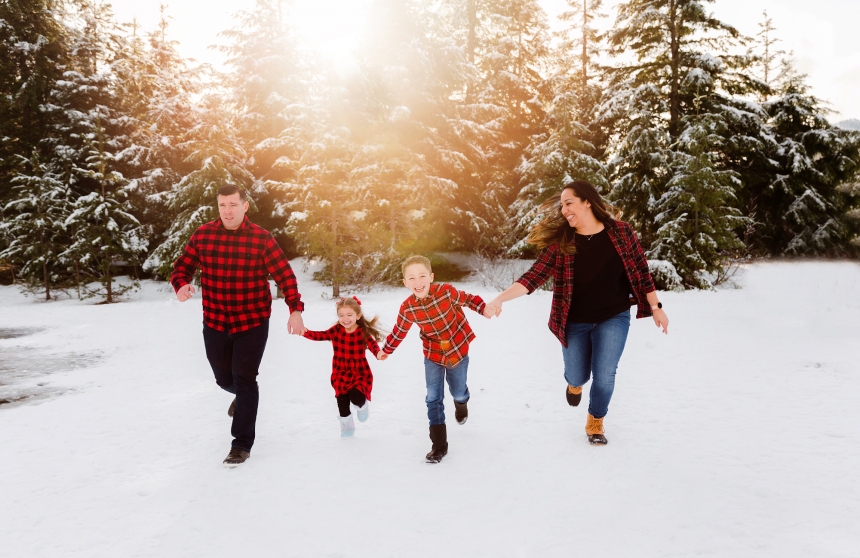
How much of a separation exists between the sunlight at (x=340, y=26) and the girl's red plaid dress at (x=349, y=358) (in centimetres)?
1627

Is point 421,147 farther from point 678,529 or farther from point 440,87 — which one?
point 678,529

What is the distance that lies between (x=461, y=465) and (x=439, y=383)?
0.66 metres

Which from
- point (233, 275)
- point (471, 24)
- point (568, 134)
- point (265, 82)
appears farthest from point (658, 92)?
point (233, 275)

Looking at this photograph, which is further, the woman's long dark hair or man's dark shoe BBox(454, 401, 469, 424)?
man's dark shoe BBox(454, 401, 469, 424)

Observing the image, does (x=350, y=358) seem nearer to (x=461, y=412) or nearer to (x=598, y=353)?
(x=461, y=412)

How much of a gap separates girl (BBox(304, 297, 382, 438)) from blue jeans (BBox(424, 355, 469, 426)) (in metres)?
0.64

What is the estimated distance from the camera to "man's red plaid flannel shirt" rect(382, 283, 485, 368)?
14.0 feet

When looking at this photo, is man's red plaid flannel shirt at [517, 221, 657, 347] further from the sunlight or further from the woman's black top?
the sunlight

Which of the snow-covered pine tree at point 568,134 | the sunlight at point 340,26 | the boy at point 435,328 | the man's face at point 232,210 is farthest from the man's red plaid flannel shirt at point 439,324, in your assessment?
the sunlight at point 340,26

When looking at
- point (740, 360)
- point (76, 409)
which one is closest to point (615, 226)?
point (740, 360)

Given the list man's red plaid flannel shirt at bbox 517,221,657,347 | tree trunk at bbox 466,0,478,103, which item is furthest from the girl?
tree trunk at bbox 466,0,478,103

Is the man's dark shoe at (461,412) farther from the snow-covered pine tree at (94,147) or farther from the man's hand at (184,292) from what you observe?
the snow-covered pine tree at (94,147)

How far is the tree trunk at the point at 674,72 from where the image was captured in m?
19.6

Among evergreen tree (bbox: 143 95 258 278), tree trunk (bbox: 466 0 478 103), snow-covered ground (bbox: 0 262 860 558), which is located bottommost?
snow-covered ground (bbox: 0 262 860 558)
